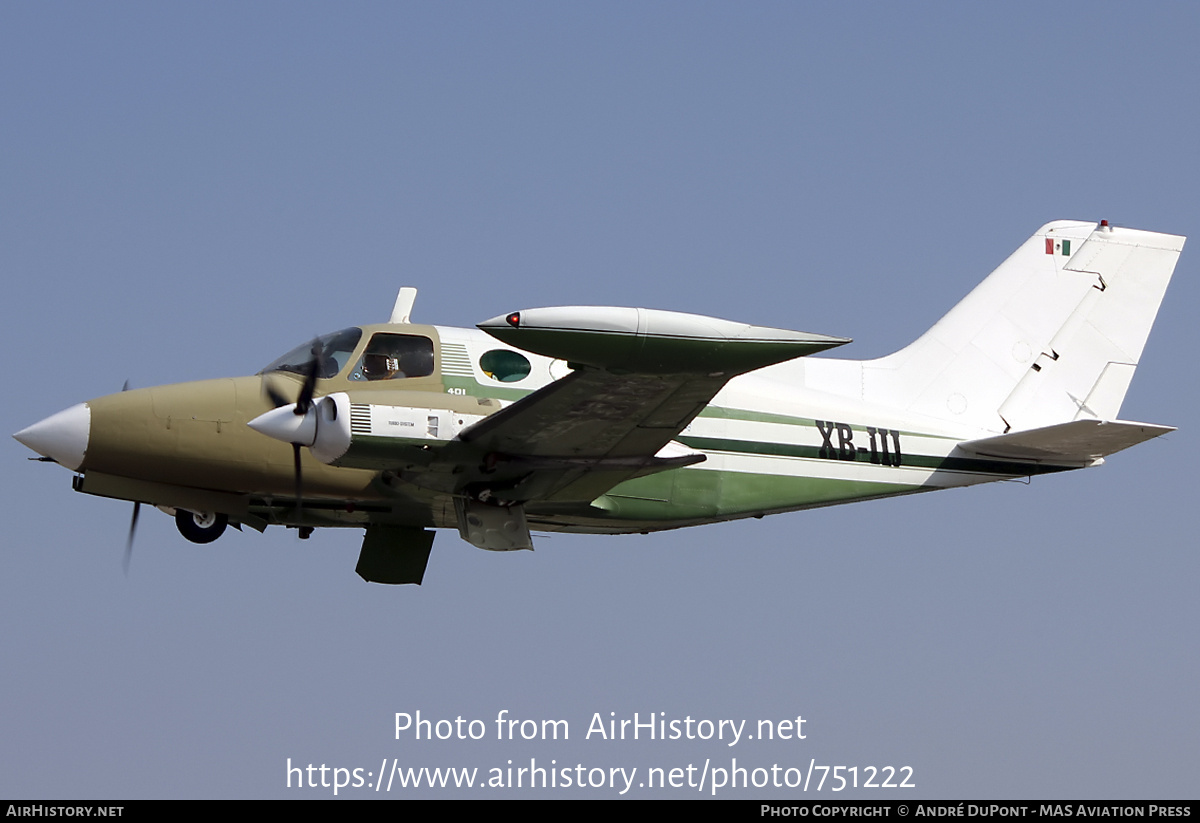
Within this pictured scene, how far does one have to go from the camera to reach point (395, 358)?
16.8m

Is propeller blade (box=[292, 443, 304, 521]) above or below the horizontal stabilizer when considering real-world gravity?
below

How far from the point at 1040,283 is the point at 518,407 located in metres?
9.72

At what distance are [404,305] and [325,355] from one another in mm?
1362

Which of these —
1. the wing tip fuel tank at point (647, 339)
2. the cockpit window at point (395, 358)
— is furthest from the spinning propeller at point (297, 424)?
the wing tip fuel tank at point (647, 339)

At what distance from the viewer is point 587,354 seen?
1275 centimetres

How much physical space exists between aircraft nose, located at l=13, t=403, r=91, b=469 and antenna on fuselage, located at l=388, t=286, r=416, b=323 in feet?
12.5

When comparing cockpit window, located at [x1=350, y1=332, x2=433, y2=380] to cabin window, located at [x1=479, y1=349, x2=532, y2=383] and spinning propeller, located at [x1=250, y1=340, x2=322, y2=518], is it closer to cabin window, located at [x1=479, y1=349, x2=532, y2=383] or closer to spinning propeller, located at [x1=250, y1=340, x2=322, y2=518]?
cabin window, located at [x1=479, y1=349, x2=532, y2=383]

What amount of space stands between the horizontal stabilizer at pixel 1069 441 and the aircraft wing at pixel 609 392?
4957 mm

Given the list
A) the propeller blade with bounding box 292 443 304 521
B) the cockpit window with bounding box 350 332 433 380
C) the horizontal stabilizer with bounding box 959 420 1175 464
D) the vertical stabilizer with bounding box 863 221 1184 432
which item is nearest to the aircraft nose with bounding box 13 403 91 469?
the propeller blade with bounding box 292 443 304 521

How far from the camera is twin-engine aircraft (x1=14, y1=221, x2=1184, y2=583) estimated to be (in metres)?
14.8

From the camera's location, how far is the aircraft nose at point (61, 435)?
16344 mm

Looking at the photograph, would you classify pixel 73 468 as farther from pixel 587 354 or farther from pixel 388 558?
pixel 587 354

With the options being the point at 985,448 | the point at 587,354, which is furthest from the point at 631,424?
the point at 985,448

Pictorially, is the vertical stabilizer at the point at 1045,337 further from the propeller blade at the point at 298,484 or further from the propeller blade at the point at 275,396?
the propeller blade at the point at 275,396
